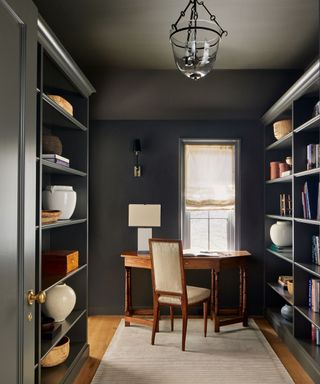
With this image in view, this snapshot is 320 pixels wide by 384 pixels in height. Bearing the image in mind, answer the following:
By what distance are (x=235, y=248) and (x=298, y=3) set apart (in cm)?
283

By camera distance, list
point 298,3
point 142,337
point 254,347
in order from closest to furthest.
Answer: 1. point 298,3
2. point 254,347
3. point 142,337

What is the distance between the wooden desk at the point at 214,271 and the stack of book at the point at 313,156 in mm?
1378

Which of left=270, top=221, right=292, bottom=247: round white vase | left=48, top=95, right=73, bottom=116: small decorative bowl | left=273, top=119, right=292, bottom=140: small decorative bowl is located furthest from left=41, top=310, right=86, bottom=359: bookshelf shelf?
left=273, top=119, right=292, bottom=140: small decorative bowl

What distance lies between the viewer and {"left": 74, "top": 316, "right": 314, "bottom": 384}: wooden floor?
128 inches

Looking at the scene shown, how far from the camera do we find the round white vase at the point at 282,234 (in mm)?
4504

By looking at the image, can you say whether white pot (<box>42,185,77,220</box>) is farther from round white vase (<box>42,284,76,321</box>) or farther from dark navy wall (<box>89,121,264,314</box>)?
dark navy wall (<box>89,121,264,314</box>)

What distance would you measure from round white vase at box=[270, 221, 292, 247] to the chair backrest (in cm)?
128

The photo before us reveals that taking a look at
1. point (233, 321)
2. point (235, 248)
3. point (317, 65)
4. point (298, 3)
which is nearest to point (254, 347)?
point (233, 321)

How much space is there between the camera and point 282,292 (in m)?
4.29

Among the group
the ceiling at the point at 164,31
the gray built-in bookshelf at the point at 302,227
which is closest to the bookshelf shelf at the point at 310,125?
the gray built-in bookshelf at the point at 302,227

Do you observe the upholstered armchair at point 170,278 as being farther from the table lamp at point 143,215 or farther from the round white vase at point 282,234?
the round white vase at point 282,234

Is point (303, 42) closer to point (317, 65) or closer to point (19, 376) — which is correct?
point (317, 65)

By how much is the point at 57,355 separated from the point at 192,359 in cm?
120

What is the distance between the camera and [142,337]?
420 cm
